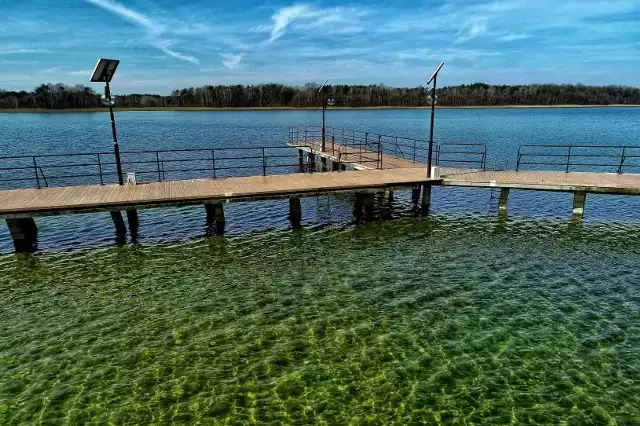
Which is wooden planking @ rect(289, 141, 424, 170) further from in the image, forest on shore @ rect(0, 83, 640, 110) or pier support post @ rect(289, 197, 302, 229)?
forest on shore @ rect(0, 83, 640, 110)

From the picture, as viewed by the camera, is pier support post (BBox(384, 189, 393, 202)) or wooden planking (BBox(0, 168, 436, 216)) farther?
pier support post (BBox(384, 189, 393, 202))

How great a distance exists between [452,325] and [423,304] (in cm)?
102

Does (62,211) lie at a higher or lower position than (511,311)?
higher

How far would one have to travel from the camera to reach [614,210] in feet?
60.4

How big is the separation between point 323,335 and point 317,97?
15346 centimetres

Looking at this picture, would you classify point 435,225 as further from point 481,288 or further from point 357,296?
point 357,296

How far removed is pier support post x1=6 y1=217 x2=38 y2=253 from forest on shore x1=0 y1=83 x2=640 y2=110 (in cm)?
14031

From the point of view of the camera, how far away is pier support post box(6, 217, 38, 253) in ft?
43.4

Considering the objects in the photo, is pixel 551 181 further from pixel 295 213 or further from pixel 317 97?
pixel 317 97

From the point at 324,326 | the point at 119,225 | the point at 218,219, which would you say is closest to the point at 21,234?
the point at 119,225

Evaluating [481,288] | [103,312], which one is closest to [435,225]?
[481,288]

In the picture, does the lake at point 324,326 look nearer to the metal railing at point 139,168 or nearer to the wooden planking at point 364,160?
the wooden planking at point 364,160

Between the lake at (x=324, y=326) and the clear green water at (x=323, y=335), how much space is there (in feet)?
0.11

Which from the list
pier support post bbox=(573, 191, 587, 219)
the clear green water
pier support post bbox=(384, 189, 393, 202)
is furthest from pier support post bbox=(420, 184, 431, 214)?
pier support post bbox=(573, 191, 587, 219)
